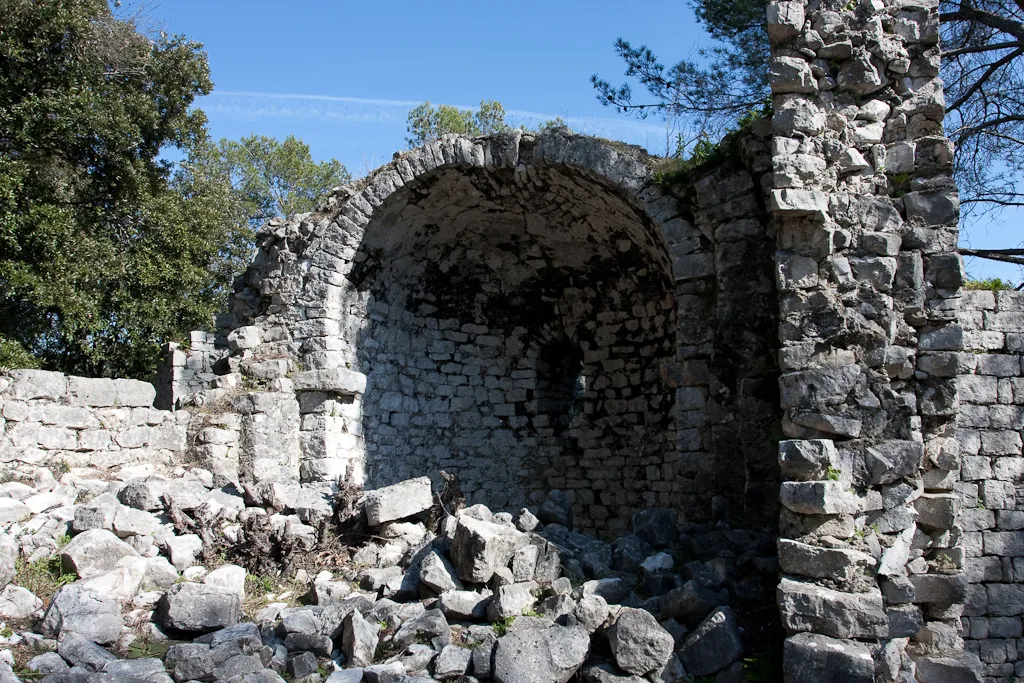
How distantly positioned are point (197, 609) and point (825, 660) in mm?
3541

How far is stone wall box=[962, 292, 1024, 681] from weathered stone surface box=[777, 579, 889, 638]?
3.32 metres

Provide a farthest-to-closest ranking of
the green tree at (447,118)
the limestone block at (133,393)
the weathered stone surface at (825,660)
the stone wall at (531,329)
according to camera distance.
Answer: the green tree at (447,118) → the limestone block at (133,393) → the stone wall at (531,329) → the weathered stone surface at (825,660)

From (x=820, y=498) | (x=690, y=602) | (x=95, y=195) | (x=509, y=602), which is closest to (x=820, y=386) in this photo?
(x=820, y=498)

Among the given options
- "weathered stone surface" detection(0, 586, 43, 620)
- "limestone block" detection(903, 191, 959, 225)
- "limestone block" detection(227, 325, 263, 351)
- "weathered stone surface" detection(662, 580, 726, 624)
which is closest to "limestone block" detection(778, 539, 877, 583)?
"weathered stone surface" detection(662, 580, 726, 624)

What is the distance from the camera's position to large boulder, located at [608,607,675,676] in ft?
15.4

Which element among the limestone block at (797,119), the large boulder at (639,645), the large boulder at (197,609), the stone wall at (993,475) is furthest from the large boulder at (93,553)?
the stone wall at (993,475)

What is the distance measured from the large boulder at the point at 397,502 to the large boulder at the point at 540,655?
173 cm

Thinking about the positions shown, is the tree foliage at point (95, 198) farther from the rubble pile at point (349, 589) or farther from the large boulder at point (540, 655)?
the large boulder at point (540, 655)

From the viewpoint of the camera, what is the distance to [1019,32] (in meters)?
9.70

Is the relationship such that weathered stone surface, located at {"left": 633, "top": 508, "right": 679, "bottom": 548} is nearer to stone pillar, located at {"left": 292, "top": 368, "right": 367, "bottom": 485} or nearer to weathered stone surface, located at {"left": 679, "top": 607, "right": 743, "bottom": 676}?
weathered stone surface, located at {"left": 679, "top": 607, "right": 743, "bottom": 676}

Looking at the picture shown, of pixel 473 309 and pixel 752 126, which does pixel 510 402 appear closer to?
pixel 473 309

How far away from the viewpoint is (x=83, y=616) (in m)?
4.81

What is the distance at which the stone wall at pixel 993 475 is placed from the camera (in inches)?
289

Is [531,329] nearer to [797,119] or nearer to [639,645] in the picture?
[797,119]
